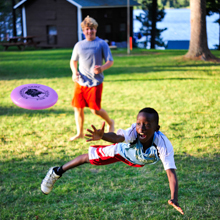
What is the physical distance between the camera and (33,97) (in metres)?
4.49

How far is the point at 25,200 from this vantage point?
356cm

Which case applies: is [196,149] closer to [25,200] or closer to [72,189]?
[72,189]

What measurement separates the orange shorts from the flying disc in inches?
27.5

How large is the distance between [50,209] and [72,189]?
1.61 ft

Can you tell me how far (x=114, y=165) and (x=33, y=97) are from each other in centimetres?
157

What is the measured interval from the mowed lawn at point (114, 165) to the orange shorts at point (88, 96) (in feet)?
2.28

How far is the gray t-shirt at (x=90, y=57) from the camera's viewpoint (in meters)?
5.14

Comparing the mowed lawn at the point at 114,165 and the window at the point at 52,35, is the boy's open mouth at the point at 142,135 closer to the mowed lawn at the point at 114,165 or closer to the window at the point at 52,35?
the mowed lawn at the point at 114,165

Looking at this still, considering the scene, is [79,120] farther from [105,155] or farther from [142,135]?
[142,135]

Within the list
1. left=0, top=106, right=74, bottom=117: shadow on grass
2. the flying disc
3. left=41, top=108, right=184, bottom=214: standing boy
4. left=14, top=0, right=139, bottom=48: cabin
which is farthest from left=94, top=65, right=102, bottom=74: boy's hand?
left=14, top=0, right=139, bottom=48: cabin

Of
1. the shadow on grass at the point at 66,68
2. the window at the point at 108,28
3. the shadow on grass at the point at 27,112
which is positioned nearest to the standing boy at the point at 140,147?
the shadow on grass at the point at 27,112

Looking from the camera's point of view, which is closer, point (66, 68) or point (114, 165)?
point (114, 165)

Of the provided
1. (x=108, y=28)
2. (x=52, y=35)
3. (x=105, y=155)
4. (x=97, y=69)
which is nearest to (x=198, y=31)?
(x=97, y=69)

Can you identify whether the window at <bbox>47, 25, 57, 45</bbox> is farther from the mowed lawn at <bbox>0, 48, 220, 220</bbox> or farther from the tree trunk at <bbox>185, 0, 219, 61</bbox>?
the mowed lawn at <bbox>0, 48, 220, 220</bbox>
